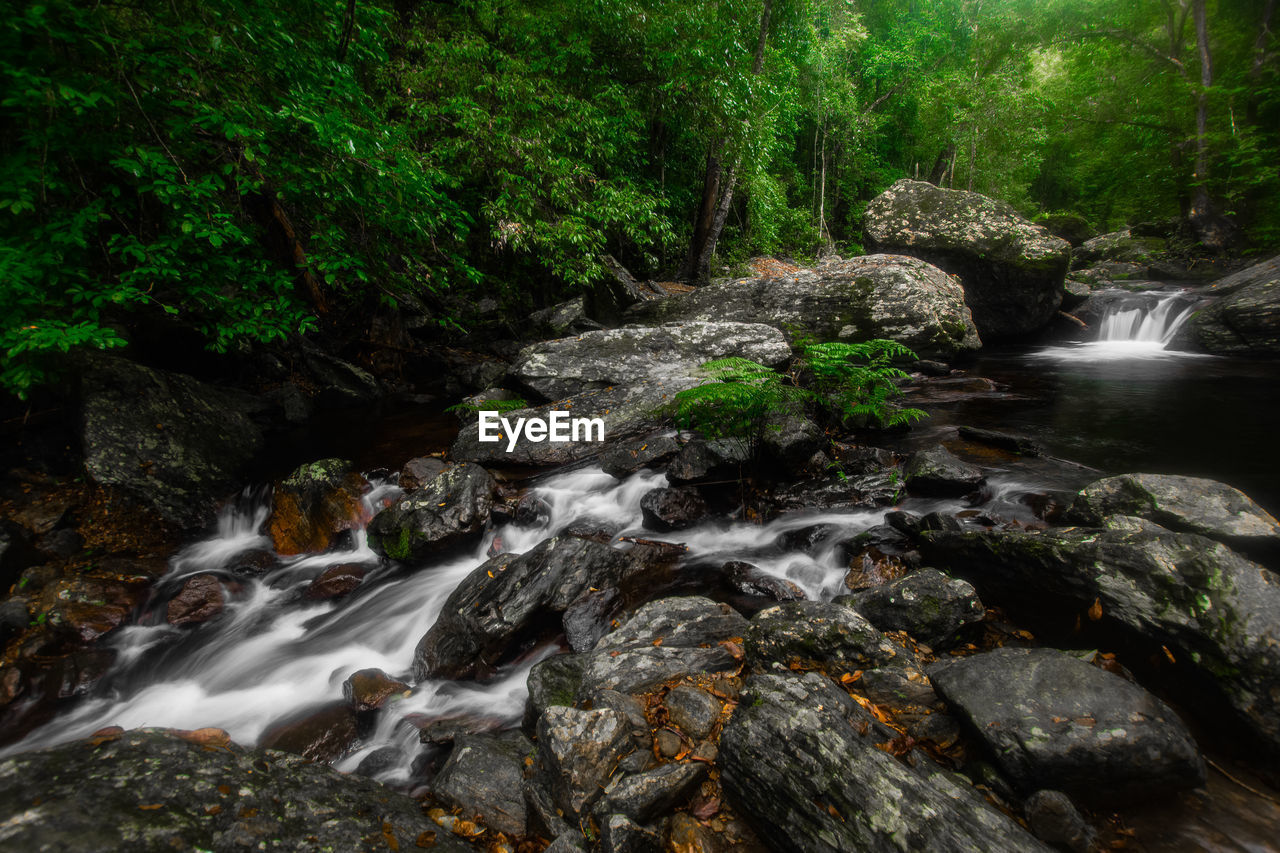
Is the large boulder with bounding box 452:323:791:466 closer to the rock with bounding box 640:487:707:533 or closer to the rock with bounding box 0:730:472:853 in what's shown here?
the rock with bounding box 640:487:707:533

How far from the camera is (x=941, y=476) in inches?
199

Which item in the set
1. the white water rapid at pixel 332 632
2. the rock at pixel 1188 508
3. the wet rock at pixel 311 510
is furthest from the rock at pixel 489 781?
the rock at pixel 1188 508

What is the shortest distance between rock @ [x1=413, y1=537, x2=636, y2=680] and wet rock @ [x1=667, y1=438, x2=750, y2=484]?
4.39 ft

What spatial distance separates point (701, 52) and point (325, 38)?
747 centimetres

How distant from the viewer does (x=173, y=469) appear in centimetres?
600

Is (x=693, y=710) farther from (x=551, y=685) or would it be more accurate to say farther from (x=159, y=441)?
(x=159, y=441)

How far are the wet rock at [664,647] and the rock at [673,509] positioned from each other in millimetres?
1716

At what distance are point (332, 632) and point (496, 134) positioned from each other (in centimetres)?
870

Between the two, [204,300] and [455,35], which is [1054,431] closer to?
[204,300]

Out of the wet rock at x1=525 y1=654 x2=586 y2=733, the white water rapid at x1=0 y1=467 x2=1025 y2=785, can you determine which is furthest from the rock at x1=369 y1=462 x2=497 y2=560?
the wet rock at x1=525 y1=654 x2=586 y2=733

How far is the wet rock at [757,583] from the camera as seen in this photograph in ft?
14.0

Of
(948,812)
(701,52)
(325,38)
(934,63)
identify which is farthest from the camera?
(934,63)

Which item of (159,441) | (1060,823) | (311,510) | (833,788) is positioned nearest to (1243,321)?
(1060,823)

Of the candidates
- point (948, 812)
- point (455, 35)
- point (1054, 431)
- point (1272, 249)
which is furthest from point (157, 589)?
point (1272, 249)
